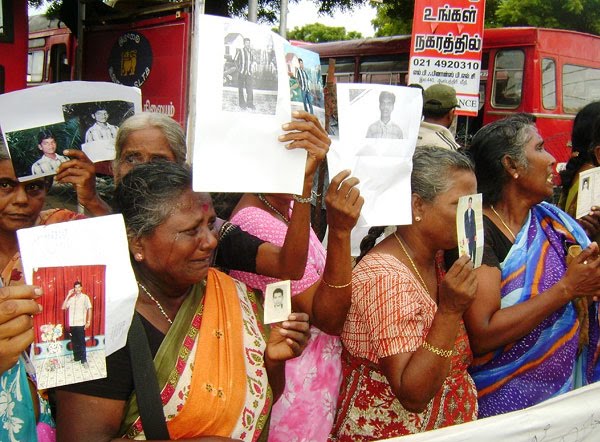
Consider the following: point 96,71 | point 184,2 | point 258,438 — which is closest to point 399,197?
point 258,438

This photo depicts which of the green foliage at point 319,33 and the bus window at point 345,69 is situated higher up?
the green foliage at point 319,33

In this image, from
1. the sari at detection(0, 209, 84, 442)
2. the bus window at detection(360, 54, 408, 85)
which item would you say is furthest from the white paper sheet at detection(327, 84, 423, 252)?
the bus window at detection(360, 54, 408, 85)

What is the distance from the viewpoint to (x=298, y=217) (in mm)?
2045

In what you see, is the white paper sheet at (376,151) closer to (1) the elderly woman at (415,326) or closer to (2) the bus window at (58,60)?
(1) the elderly woman at (415,326)

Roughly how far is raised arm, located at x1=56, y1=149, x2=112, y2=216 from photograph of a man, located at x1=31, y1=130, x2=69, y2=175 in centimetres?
3

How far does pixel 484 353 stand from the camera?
231 cm

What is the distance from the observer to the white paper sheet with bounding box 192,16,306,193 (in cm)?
165

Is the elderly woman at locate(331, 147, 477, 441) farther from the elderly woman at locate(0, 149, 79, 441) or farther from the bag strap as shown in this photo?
the elderly woman at locate(0, 149, 79, 441)

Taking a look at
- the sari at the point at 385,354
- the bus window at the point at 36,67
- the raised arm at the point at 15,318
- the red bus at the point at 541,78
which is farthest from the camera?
the bus window at the point at 36,67

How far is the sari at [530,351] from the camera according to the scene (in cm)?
232

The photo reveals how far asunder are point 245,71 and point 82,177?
0.82m

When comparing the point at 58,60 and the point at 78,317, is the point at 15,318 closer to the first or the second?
the point at 78,317

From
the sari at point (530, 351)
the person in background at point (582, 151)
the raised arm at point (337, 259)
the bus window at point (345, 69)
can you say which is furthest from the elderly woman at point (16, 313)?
the bus window at point (345, 69)

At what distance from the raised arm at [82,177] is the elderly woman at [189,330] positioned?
1.27 ft
